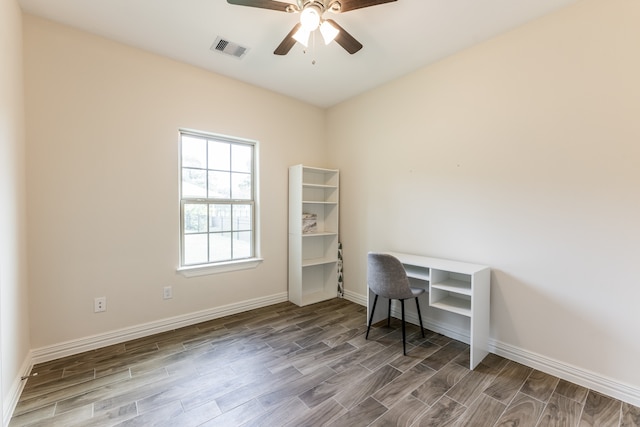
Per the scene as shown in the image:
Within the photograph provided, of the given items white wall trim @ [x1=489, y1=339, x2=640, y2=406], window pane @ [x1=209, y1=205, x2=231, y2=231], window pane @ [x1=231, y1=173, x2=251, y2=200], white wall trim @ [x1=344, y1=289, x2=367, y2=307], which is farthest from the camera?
white wall trim @ [x1=344, y1=289, x2=367, y2=307]

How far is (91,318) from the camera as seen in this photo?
2398mm

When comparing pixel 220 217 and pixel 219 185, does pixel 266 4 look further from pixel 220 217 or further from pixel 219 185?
pixel 220 217

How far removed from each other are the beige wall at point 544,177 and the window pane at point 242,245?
1876mm

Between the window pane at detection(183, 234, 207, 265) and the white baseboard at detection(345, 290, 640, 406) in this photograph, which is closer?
the white baseboard at detection(345, 290, 640, 406)

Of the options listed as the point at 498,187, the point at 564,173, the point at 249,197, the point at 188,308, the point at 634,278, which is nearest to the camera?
the point at 634,278

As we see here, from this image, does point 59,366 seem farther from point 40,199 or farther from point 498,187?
point 498,187

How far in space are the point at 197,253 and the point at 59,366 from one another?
4.43 ft

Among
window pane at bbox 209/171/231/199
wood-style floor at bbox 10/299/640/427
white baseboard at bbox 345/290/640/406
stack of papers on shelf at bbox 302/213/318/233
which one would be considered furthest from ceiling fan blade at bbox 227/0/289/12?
white baseboard at bbox 345/290/640/406

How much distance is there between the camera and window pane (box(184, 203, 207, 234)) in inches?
117

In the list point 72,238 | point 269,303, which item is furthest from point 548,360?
point 72,238

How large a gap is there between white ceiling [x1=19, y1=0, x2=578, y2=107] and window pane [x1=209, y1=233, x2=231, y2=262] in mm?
1827

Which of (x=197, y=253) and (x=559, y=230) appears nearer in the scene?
(x=559, y=230)

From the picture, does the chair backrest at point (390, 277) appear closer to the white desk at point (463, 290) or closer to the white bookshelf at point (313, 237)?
the white desk at point (463, 290)

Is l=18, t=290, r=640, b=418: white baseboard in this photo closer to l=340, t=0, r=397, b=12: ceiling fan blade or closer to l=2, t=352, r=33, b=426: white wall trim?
l=2, t=352, r=33, b=426: white wall trim
